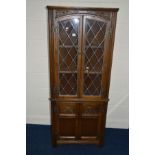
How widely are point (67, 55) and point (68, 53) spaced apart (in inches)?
1.3

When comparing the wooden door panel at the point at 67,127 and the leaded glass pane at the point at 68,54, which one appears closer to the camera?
the leaded glass pane at the point at 68,54

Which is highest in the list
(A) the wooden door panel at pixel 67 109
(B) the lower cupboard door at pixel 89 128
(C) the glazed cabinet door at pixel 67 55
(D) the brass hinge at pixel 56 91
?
(C) the glazed cabinet door at pixel 67 55

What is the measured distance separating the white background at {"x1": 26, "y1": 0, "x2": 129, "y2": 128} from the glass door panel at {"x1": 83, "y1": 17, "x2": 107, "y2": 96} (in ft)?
1.68

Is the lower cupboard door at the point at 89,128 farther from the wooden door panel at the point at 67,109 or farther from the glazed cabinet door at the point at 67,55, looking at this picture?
the glazed cabinet door at the point at 67,55

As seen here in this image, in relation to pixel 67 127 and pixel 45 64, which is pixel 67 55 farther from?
pixel 67 127

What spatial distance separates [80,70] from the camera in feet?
9.43

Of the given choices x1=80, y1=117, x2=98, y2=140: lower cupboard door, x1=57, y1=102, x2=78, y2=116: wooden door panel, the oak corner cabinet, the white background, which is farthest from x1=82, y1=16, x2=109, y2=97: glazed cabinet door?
the white background

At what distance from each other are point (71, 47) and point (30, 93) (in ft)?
3.85

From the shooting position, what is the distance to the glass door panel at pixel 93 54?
9.28ft

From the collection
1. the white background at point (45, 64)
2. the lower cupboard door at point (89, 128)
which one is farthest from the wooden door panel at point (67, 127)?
the white background at point (45, 64)

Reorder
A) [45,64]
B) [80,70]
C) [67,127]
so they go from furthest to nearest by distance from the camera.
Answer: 1. [45,64]
2. [67,127]
3. [80,70]

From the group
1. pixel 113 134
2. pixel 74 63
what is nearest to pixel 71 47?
pixel 74 63

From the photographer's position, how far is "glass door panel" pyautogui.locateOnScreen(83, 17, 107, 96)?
2.83 meters

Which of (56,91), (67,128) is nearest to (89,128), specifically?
(67,128)
